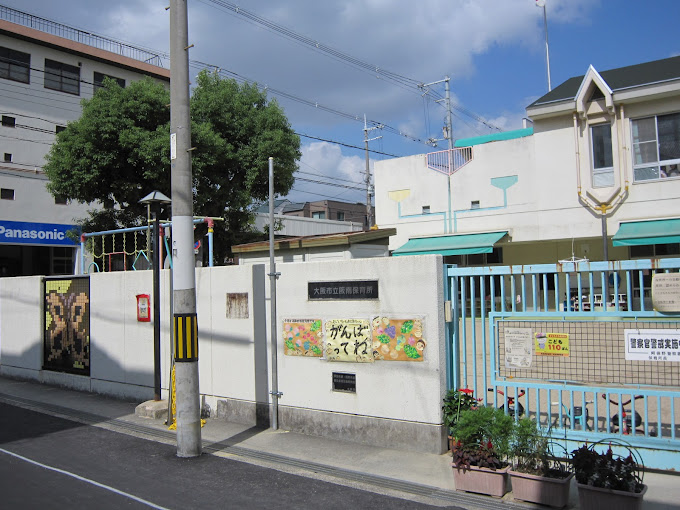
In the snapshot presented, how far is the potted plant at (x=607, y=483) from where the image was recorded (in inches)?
195

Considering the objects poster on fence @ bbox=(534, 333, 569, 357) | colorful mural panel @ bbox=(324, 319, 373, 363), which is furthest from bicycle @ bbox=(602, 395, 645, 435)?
colorful mural panel @ bbox=(324, 319, 373, 363)

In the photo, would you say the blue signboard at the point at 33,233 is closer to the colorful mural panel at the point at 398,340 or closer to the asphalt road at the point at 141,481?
the asphalt road at the point at 141,481

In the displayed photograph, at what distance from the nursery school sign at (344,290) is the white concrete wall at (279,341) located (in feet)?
0.26

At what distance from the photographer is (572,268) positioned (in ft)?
20.7

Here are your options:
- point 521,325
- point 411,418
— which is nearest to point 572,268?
point 521,325

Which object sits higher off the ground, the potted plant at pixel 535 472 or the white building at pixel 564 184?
the white building at pixel 564 184

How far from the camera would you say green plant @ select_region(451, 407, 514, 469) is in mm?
5898

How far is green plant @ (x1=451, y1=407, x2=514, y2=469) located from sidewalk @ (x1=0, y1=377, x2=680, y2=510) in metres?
0.36

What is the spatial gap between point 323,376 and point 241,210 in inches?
558

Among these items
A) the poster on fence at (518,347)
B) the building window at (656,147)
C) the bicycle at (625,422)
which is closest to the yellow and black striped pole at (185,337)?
the poster on fence at (518,347)

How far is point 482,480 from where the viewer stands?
5.85 meters

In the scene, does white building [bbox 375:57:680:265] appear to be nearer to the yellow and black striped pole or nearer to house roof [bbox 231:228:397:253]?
house roof [bbox 231:228:397:253]

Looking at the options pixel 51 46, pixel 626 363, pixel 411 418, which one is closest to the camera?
pixel 626 363

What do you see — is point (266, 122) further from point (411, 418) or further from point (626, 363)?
point (626, 363)
